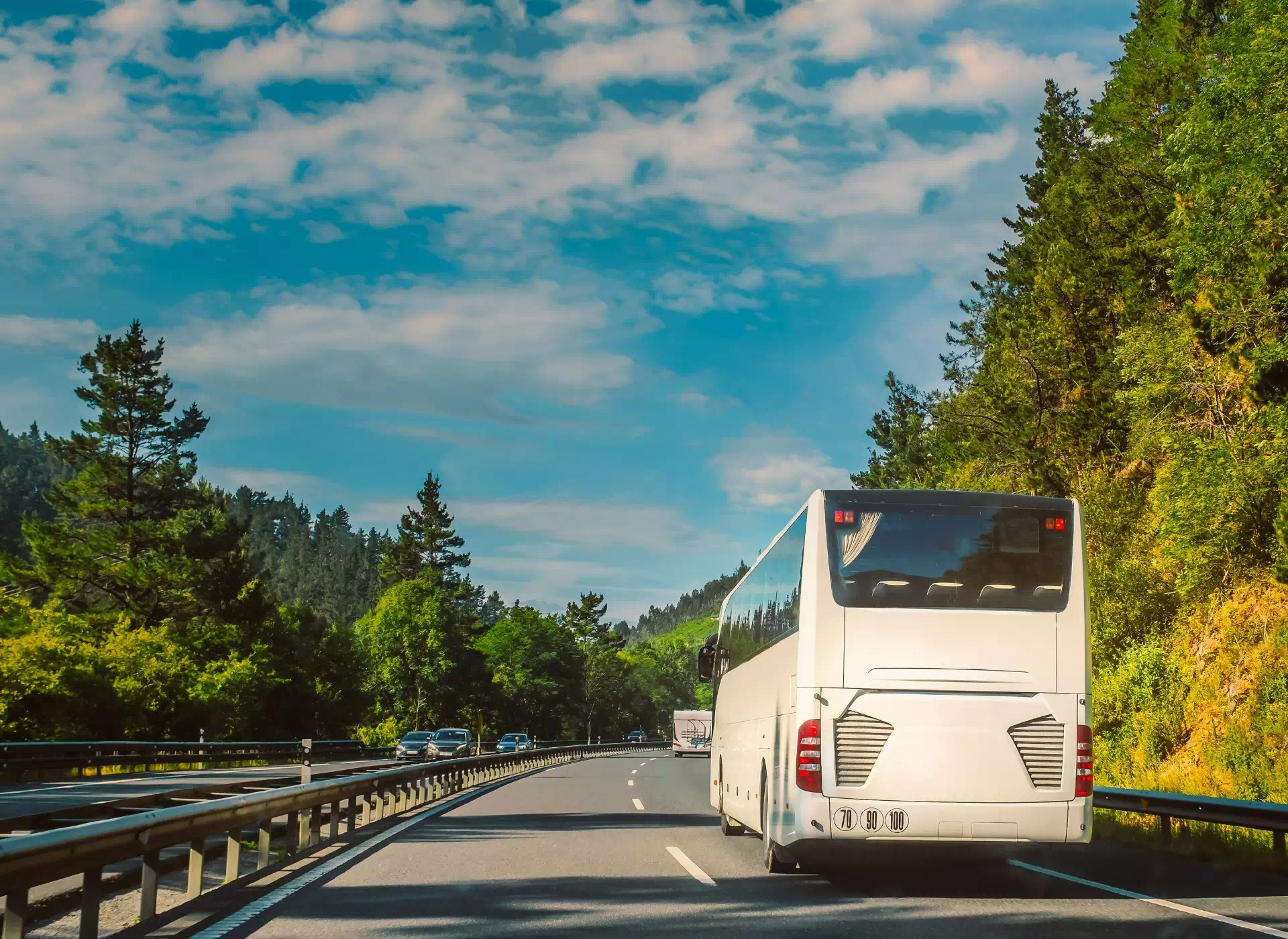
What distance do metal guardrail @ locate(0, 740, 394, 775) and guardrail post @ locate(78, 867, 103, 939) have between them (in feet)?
77.9

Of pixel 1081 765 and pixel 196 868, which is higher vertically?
pixel 1081 765

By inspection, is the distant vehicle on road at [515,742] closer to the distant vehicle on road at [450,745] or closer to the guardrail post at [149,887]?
the distant vehicle on road at [450,745]

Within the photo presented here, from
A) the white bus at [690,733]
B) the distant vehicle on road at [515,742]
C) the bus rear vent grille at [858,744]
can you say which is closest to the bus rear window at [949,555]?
the bus rear vent grille at [858,744]

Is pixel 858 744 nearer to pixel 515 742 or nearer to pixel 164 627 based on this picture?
pixel 164 627

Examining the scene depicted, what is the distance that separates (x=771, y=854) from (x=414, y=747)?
1575 inches

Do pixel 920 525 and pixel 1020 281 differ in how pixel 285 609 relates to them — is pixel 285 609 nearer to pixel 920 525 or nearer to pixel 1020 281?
pixel 1020 281

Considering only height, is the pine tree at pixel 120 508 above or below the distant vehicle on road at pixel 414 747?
above

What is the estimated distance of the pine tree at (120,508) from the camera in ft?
197

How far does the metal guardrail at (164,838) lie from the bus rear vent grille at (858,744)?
4.86 m

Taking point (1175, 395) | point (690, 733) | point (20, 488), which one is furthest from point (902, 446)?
point (20, 488)

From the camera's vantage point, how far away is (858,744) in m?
10.2

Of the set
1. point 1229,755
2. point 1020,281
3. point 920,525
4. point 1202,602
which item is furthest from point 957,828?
point 1020,281

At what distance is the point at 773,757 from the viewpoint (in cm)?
1168

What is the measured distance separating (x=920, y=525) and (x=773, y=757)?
8.84ft
